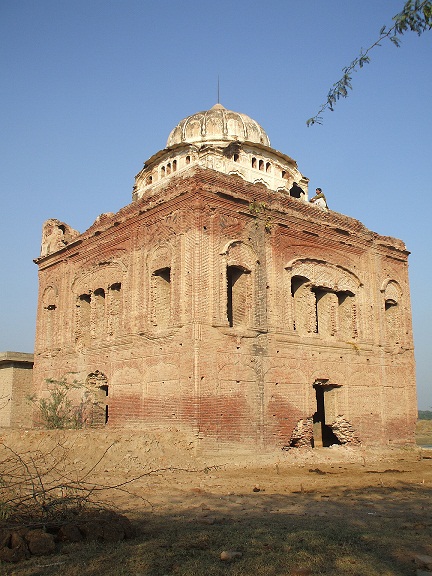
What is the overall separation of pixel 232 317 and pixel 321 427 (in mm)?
5423

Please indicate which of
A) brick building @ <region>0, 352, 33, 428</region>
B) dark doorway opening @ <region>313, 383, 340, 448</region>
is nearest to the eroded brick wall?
dark doorway opening @ <region>313, 383, 340, 448</region>

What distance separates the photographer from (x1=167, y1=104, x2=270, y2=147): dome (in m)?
22.8

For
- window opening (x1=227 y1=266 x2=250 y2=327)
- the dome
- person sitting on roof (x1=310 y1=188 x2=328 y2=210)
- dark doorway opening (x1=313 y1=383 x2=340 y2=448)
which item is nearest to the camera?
window opening (x1=227 y1=266 x2=250 y2=327)

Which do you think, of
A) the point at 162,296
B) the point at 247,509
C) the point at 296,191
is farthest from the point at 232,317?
the point at 296,191

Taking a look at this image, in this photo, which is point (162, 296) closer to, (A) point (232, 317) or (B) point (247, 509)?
(A) point (232, 317)

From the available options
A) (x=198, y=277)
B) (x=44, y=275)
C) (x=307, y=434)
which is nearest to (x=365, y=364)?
(x=307, y=434)

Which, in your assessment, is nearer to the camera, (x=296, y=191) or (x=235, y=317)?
(x=235, y=317)

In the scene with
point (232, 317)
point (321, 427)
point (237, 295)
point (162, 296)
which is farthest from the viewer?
point (321, 427)

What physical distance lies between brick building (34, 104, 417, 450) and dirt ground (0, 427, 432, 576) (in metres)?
0.88

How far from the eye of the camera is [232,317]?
591 inches

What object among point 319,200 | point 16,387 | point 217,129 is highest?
point 217,129

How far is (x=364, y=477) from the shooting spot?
12.4 m

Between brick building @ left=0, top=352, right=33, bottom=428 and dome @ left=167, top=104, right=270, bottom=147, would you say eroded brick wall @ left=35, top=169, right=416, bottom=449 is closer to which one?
brick building @ left=0, top=352, right=33, bottom=428

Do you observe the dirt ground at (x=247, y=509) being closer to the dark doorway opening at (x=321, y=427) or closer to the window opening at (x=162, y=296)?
the dark doorway opening at (x=321, y=427)
